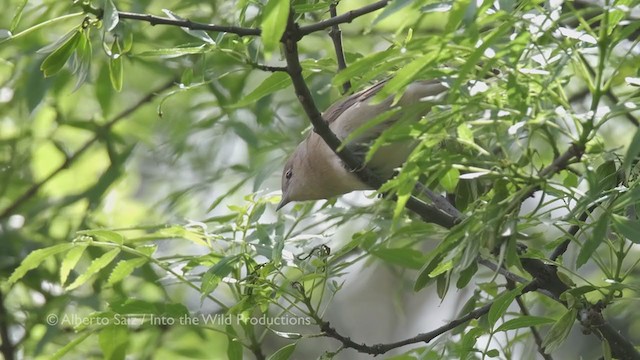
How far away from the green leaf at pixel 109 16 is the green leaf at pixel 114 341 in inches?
50.0

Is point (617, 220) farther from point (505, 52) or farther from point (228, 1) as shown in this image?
point (228, 1)

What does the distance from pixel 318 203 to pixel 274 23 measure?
7.00 ft

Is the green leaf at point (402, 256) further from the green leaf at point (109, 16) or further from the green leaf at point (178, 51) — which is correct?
Result: the green leaf at point (109, 16)

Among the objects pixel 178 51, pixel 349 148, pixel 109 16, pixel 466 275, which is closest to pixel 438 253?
pixel 466 275

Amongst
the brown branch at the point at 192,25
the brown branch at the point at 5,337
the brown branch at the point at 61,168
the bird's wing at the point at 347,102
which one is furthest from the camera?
the brown branch at the point at 61,168

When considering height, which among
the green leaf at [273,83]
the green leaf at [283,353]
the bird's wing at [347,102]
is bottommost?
the green leaf at [283,353]

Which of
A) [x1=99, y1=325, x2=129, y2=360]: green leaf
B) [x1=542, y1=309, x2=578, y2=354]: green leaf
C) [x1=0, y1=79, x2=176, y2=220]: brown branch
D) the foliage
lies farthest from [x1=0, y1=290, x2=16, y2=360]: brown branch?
[x1=542, y1=309, x2=578, y2=354]: green leaf

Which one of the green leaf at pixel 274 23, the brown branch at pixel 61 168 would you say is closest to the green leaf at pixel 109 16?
the green leaf at pixel 274 23

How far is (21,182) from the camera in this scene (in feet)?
→ 16.8

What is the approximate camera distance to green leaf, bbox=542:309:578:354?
2.38m

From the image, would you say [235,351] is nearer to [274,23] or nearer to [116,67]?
[116,67]

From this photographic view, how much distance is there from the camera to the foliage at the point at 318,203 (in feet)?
6.32

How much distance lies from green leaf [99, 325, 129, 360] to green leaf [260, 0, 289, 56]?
1648 mm

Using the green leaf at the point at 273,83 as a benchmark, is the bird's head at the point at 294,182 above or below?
above
